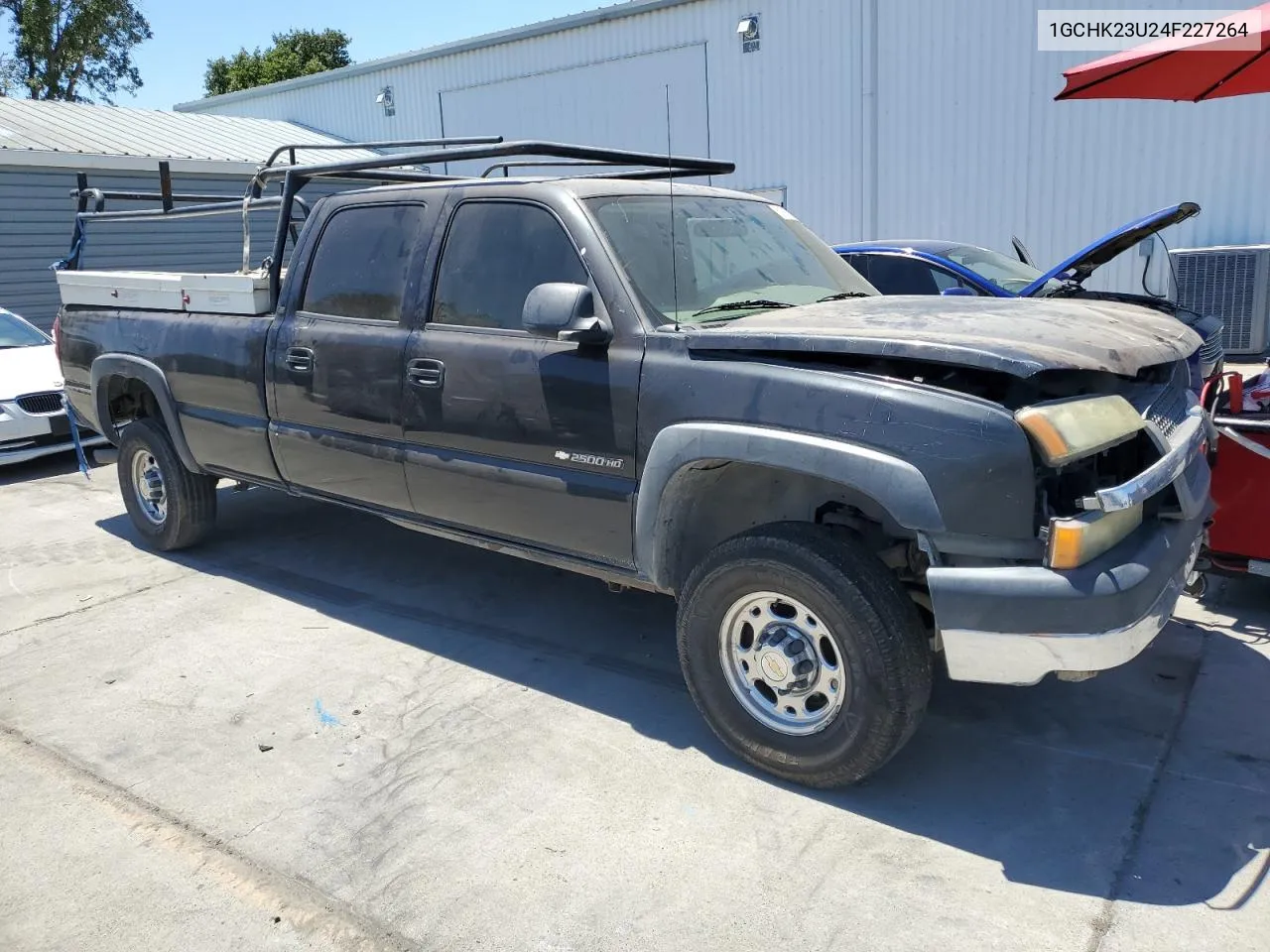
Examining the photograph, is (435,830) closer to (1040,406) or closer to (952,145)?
(1040,406)

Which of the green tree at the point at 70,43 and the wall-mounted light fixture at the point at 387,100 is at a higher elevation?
the green tree at the point at 70,43

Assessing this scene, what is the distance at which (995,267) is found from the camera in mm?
8492

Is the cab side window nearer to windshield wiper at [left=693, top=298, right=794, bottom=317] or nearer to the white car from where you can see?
windshield wiper at [left=693, top=298, right=794, bottom=317]

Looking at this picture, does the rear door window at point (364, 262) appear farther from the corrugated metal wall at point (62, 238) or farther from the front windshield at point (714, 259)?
the corrugated metal wall at point (62, 238)

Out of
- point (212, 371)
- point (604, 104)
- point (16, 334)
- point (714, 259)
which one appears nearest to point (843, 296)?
point (714, 259)

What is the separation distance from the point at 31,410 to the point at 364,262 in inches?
209

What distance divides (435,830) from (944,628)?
1.68 meters

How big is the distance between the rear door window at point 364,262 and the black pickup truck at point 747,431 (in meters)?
0.02

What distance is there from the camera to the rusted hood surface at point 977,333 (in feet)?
9.36

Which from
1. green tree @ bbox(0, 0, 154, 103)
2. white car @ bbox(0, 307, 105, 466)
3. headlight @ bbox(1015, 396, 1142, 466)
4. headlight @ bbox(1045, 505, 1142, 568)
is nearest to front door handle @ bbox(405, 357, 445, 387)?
headlight @ bbox(1015, 396, 1142, 466)

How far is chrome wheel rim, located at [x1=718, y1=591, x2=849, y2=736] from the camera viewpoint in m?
3.23

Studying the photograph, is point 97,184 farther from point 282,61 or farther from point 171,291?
point 282,61

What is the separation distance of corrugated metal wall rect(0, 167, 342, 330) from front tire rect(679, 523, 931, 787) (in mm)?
11161

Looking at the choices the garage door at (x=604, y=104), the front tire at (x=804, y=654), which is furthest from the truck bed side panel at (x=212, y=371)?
the garage door at (x=604, y=104)
